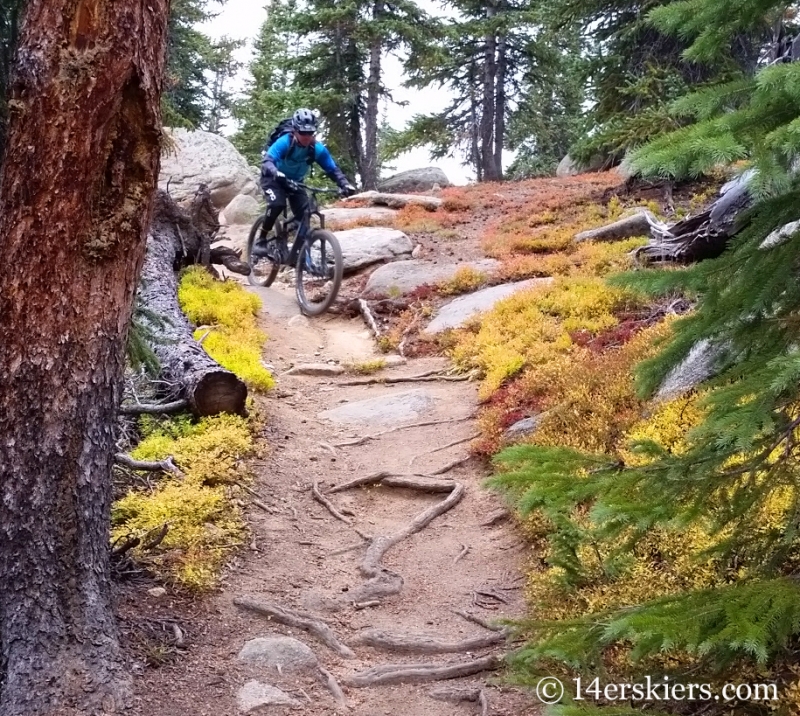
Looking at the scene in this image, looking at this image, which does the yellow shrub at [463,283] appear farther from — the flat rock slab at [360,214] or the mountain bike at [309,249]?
the flat rock slab at [360,214]

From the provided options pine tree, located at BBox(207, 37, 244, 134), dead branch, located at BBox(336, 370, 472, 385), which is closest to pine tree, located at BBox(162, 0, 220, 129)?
pine tree, located at BBox(207, 37, 244, 134)

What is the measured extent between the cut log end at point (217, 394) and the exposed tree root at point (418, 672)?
381 centimetres

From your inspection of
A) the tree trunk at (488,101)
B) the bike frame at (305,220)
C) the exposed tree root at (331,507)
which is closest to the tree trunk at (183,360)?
the exposed tree root at (331,507)

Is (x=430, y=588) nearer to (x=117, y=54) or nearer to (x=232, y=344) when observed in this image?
(x=117, y=54)

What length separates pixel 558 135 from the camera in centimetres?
3025

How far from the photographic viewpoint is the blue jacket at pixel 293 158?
10.4m

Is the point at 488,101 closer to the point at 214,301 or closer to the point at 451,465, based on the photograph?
the point at 214,301

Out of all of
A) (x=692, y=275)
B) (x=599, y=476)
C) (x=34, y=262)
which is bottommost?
(x=599, y=476)

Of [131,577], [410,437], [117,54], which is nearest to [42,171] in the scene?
[117,54]

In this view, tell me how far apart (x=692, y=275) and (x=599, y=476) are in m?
1.02

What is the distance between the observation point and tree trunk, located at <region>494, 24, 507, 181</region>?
2681 centimetres

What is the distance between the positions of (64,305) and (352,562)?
3.06m

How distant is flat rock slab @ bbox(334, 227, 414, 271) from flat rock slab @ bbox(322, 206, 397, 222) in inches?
97.4

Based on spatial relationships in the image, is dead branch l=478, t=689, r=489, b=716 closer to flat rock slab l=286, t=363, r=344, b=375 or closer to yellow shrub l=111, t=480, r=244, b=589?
yellow shrub l=111, t=480, r=244, b=589
